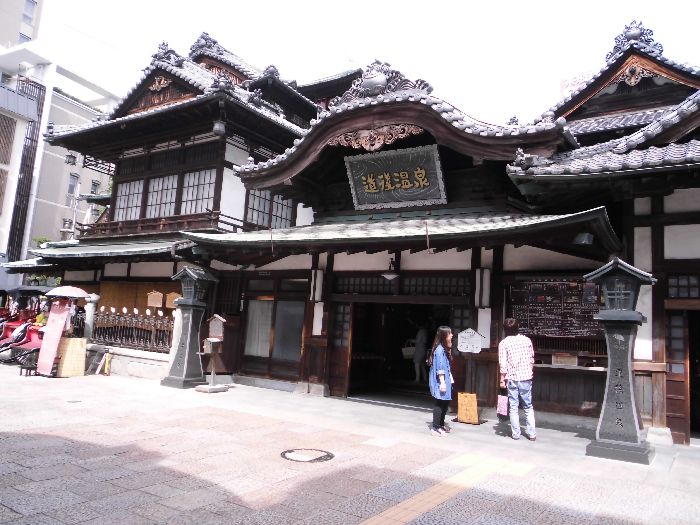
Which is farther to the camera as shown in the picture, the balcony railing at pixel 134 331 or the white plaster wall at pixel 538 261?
the balcony railing at pixel 134 331

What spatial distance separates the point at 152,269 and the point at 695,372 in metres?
16.1

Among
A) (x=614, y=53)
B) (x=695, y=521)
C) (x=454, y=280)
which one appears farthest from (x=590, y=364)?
(x=614, y=53)

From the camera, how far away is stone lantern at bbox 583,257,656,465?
25.0 ft

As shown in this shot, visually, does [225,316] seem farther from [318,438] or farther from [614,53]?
[614,53]

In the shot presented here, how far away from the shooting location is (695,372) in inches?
440

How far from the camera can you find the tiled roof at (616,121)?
12883 mm

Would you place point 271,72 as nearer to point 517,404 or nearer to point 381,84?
point 381,84

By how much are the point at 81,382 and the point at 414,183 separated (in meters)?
10.1

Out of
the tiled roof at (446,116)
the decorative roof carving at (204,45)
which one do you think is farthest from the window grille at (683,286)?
the decorative roof carving at (204,45)

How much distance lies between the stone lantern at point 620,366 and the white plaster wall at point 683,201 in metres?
2.34

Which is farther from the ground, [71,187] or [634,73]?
[71,187]

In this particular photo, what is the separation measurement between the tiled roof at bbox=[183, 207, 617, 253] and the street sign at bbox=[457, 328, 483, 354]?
7.30 ft

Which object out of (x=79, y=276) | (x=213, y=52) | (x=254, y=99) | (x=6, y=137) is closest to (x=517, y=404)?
(x=254, y=99)

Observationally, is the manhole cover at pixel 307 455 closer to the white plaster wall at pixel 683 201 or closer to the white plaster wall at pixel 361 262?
the white plaster wall at pixel 361 262
